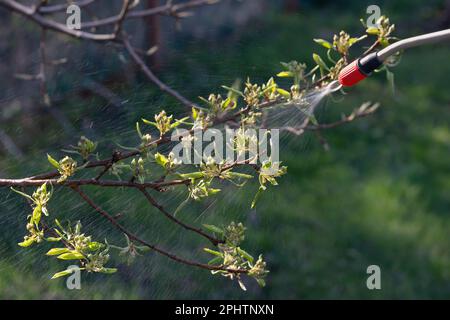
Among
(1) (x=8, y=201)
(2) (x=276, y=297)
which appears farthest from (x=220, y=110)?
(2) (x=276, y=297)

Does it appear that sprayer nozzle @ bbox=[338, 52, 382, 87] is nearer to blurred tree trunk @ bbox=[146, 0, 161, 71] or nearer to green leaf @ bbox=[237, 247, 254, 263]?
green leaf @ bbox=[237, 247, 254, 263]

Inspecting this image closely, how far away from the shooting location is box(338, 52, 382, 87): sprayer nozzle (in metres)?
1.60

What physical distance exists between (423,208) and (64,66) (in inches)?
73.4

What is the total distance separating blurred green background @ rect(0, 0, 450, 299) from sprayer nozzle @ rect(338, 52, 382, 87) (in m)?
0.39

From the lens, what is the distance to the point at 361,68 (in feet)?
5.25

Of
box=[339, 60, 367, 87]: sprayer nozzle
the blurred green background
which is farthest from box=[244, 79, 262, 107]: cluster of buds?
the blurred green background

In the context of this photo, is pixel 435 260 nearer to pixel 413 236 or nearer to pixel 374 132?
pixel 413 236

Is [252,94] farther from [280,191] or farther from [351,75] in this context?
[280,191]

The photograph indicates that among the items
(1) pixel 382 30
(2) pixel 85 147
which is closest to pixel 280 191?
(1) pixel 382 30

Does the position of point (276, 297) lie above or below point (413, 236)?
below

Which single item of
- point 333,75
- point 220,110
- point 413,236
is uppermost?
point 413,236

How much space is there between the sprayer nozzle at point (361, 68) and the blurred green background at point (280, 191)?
1.29 feet

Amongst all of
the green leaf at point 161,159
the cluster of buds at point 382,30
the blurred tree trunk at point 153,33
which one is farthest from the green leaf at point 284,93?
the blurred tree trunk at point 153,33

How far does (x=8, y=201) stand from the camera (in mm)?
2070
